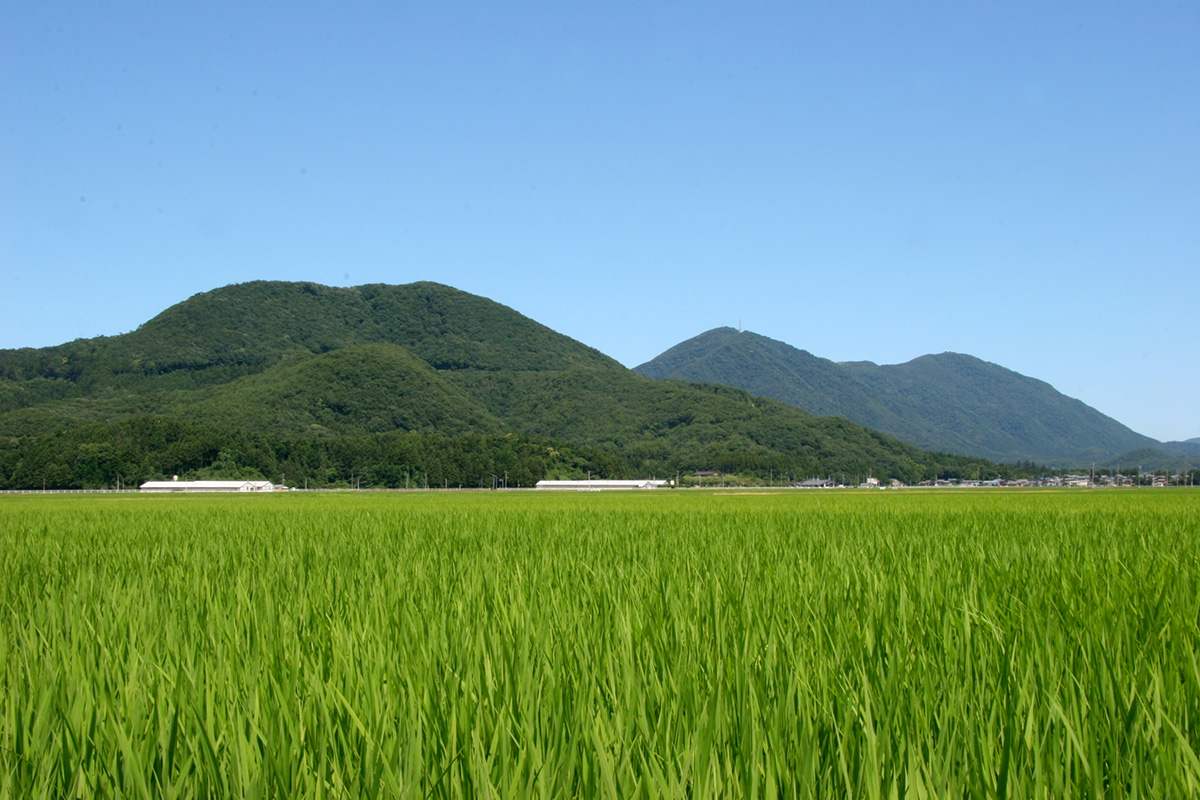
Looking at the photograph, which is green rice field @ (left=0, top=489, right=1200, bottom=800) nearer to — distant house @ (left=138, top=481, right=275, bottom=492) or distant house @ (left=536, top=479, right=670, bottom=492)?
distant house @ (left=138, top=481, right=275, bottom=492)

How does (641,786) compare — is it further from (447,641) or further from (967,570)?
(967,570)

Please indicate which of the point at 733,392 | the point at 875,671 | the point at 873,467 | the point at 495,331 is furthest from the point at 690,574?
the point at 495,331

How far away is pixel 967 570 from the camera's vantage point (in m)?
4.65

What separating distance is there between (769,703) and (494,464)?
9220 cm

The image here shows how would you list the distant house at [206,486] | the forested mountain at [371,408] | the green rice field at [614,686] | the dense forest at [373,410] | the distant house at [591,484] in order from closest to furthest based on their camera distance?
the green rice field at [614,686] → the distant house at [206,486] → the dense forest at [373,410] → the forested mountain at [371,408] → the distant house at [591,484]

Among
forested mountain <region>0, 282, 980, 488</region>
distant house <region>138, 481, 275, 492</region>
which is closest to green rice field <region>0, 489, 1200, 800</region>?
distant house <region>138, 481, 275, 492</region>

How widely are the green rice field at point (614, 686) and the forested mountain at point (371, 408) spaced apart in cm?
8787

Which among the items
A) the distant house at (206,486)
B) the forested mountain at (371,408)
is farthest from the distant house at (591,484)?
the distant house at (206,486)

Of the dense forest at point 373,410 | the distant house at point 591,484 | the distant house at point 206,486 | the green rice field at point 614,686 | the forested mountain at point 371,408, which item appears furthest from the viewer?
the distant house at point 591,484

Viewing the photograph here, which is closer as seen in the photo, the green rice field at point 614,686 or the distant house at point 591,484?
the green rice field at point 614,686

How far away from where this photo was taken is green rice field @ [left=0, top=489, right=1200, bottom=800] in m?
1.52

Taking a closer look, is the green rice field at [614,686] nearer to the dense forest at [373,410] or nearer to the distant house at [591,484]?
the distant house at [591,484]

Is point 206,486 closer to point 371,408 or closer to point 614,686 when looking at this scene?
point 371,408

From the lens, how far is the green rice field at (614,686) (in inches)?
59.9
